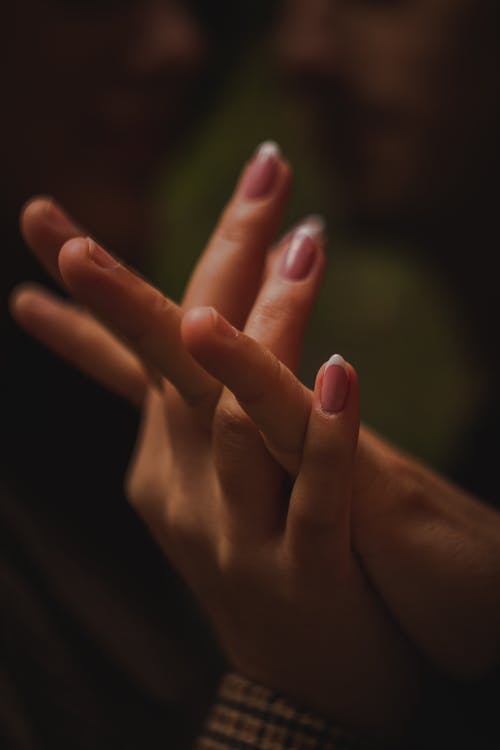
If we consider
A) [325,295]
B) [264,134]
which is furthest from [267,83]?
[325,295]

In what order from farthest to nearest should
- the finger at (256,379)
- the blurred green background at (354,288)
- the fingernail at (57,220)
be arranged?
the blurred green background at (354,288) < the fingernail at (57,220) < the finger at (256,379)

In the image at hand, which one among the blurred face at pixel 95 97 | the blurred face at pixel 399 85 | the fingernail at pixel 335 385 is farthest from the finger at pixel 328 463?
the blurred face at pixel 399 85

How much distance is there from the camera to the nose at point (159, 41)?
103 centimetres

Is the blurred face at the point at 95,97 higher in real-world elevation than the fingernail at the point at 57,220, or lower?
higher

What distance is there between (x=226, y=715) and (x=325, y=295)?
111cm

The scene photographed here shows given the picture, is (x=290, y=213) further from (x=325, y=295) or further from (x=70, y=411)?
Result: (x=70, y=411)

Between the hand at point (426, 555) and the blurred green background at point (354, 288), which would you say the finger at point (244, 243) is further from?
the blurred green background at point (354, 288)

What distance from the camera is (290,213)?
1.62 m

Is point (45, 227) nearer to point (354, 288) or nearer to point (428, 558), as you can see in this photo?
point (428, 558)

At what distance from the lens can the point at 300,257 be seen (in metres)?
0.47

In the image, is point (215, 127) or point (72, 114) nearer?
point (72, 114)

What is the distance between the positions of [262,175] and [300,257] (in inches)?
3.1

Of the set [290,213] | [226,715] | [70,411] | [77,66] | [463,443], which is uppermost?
[290,213]

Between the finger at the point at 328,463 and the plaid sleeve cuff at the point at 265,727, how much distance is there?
131mm
